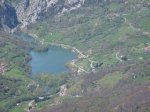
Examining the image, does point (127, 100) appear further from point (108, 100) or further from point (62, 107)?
point (62, 107)

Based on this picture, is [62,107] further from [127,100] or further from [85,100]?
[127,100]

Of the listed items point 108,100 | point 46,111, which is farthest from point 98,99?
point 46,111

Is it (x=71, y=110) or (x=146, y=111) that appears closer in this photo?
(x=146, y=111)

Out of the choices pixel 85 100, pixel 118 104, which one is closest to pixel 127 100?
pixel 118 104

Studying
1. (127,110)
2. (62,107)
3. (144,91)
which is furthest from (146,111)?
(62,107)

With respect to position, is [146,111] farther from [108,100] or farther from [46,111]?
[46,111]

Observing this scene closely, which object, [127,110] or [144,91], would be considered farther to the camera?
[144,91]

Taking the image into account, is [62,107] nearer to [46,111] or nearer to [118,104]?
[46,111]
